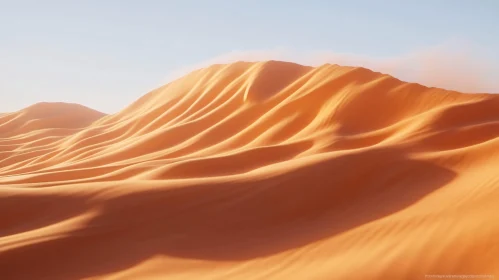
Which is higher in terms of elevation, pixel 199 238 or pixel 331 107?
pixel 331 107

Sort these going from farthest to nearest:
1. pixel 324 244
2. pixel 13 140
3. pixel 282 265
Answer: pixel 13 140 → pixel 324 244 → pixel 282 265

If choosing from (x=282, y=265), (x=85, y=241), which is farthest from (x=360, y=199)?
(x=85, y=241)

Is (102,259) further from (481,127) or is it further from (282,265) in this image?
(481,127)

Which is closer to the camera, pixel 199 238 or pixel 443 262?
pixel 443 262

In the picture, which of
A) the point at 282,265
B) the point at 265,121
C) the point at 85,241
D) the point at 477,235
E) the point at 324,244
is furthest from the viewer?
→ the point at 265,121

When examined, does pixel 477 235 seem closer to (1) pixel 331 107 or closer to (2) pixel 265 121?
(1) pixel 331 107

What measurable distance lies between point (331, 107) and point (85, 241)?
1079cm

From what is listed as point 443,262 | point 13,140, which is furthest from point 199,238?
point 13,140

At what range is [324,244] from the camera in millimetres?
5914

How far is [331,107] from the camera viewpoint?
15.8 metres

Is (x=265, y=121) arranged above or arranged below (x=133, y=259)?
above

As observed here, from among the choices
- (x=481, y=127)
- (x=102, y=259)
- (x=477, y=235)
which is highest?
(x=481, y=127)

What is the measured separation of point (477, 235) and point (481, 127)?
6.52 meters

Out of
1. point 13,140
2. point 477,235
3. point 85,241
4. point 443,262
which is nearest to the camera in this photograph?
point 443,262
